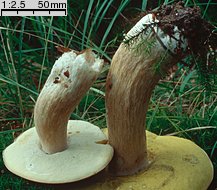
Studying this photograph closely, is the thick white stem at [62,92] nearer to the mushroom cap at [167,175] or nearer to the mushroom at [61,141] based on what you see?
the mushroom at [61,141]

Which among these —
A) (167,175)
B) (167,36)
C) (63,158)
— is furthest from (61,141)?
(167,36)

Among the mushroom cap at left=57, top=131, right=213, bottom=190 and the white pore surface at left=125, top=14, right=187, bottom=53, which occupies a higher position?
the white pore surface at left=125, top=14, right=187, bottom=53

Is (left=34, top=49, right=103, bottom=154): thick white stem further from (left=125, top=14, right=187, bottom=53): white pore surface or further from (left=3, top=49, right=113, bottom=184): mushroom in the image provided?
(left=125, top=14, right=187, bottom=53): white pore surface

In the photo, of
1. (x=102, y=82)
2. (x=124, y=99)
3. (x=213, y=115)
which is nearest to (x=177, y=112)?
(x=213, y=115)

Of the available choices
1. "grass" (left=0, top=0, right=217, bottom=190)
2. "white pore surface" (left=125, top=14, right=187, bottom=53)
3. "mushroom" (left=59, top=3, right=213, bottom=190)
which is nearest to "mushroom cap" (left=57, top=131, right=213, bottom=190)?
"mushroom" (left=59, top=3, right=213, bottom=190)

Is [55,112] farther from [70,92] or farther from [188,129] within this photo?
[188,129]

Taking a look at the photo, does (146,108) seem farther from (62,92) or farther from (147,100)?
(62,92)

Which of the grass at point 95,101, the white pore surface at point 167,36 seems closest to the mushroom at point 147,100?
the white pore surface at point 167,36
